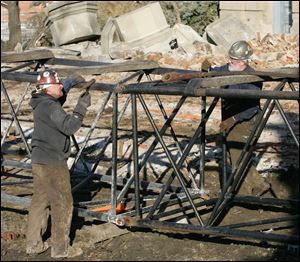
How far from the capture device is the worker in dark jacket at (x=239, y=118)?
747 cm

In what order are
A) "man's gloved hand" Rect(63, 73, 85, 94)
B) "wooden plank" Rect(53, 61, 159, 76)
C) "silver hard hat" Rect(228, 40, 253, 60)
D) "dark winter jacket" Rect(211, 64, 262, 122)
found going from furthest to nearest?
"dark winter jacket" Rect(211, 64, 262, 122), "silver hard hat" Rect(228, 40, 253, 60), "wooden plank" Rect(53, 61, 159, 76), "man's gloved hand" Rect(63, 73, 85, 94)

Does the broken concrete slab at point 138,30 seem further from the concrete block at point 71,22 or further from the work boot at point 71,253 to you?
the work boot at point 71,253

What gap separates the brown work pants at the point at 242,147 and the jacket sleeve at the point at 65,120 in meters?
2.06

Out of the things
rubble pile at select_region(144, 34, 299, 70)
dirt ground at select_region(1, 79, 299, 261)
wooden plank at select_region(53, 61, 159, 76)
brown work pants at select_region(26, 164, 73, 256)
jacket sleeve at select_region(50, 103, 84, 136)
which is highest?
wooden plank at select_region(53, 61, 159, 76)

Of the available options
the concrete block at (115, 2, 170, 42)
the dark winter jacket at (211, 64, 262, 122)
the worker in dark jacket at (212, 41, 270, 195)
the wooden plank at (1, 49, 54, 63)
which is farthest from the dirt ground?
the concrete block at (115, 2, 170, 42)

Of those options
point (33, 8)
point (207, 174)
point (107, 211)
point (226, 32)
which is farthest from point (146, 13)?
point (107, 211)

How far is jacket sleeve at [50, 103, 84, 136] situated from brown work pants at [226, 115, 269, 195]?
2.06m

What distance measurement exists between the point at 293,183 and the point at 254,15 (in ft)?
35.9

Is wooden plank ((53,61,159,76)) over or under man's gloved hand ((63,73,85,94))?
over

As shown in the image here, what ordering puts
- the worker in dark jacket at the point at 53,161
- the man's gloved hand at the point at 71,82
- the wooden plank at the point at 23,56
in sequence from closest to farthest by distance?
the worker in dark jacket at the point at 53,161 → the man's gloved hand at the point at 71,82 → the wooden plank at the point at 23,56

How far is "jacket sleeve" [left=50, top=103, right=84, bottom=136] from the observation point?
629 centimetres

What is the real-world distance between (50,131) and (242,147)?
2245 mm

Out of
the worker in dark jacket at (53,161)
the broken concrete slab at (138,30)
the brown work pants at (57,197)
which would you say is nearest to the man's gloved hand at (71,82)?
the worker in dark jacket at (53,161)

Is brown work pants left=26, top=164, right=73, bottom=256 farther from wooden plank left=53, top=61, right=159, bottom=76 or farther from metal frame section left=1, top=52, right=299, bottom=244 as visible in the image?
wooden plank left=53, top=61, right=159, bottom=76
